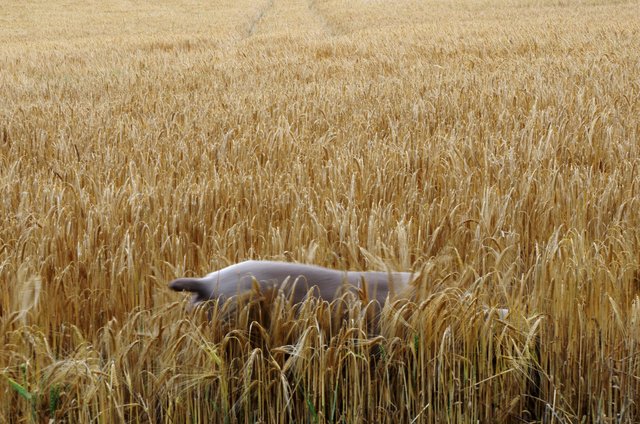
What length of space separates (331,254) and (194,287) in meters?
0.60

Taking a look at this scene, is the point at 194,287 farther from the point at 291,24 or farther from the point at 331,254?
the point at 291,24

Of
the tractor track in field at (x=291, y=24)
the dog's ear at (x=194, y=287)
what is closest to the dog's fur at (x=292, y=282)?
the dog's ear at (x=194, y=287)

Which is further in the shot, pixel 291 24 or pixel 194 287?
pixel 291 24

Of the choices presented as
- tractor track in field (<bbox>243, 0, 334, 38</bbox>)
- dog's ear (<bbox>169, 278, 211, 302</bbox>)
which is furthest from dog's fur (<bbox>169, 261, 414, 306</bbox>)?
tractor track in field (<bbox>243, 0, 334, 38</bbox>)

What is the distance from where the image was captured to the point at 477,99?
500 centimetres

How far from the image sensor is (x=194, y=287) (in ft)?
5.05

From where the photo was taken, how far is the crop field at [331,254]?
1496 mm

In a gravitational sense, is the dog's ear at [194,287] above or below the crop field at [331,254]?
above

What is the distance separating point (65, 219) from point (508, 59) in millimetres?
6106

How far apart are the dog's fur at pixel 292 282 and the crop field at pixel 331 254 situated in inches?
1.3

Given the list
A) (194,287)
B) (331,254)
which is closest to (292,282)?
(194,287)

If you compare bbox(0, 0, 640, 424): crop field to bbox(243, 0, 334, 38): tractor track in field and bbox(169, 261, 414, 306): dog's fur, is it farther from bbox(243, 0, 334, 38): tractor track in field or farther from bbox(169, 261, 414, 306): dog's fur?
bbox(243, 0, 334, 38): tractor track in field

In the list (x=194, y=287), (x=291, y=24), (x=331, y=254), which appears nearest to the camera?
(x=194, y=287)

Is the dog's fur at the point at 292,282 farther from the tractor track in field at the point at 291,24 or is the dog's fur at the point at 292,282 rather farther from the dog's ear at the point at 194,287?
the tractor track in field at the point at 291,24
